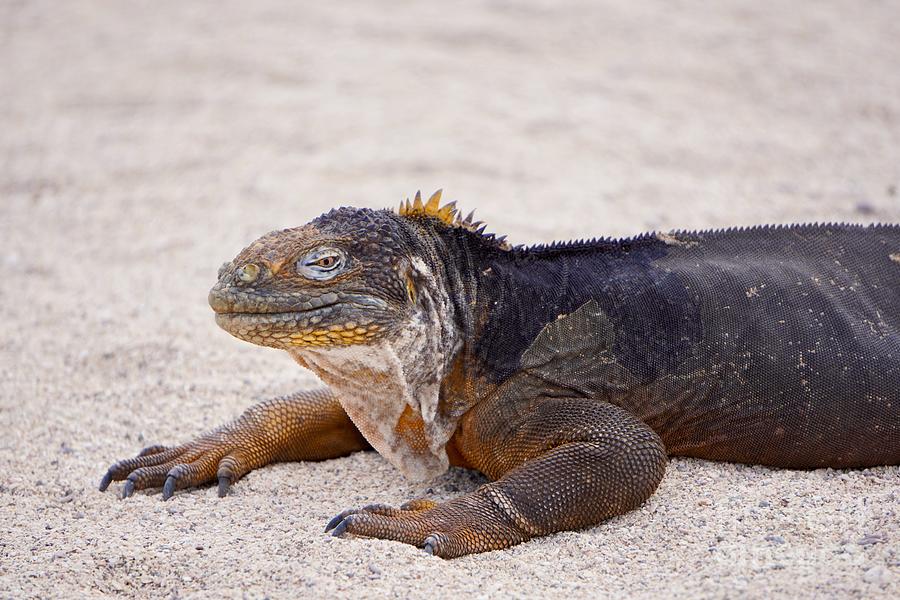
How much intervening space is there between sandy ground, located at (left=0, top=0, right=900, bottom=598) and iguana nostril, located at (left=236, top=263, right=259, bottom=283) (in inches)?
37.1

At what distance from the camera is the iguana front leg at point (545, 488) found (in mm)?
3660

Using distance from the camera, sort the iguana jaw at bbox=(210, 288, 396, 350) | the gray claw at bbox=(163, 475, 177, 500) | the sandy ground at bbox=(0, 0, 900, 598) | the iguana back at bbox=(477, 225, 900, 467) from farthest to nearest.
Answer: the gray claw at bbox=(163, 475, 177, 500)
the iguana back at bbox=(477, 225, 900, 467)
the iguana jaw at bbox=(210, 288, 396, 350)
the sandy ground at bbox=(0, 0, 900, 598)

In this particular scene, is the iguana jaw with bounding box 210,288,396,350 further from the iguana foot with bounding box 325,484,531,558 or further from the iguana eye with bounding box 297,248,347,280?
the iguana foot with bounding box 325,484,531,558

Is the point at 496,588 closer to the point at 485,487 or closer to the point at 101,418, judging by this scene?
the point at 485,487

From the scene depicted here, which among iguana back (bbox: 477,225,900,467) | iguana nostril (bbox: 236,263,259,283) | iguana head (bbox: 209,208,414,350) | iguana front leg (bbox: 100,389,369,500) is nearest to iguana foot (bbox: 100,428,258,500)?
iguana front leg (bbox: 100,389,369,500)

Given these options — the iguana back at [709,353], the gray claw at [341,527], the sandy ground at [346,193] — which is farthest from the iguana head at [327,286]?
the sandy ground at [346,193]

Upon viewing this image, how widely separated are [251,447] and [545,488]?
4.68ft

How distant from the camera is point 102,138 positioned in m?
9.43

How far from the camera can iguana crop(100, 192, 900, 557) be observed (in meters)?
3.77

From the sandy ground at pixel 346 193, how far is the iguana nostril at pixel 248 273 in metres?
0.94

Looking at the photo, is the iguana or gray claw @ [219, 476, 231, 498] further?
gray claw @ [219, 476, 231, 498]

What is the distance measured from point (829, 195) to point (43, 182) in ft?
20.6

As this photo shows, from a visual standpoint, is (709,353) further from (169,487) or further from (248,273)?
(169,487)

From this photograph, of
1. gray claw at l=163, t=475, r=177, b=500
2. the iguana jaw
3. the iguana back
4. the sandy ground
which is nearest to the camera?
the sandy ground
